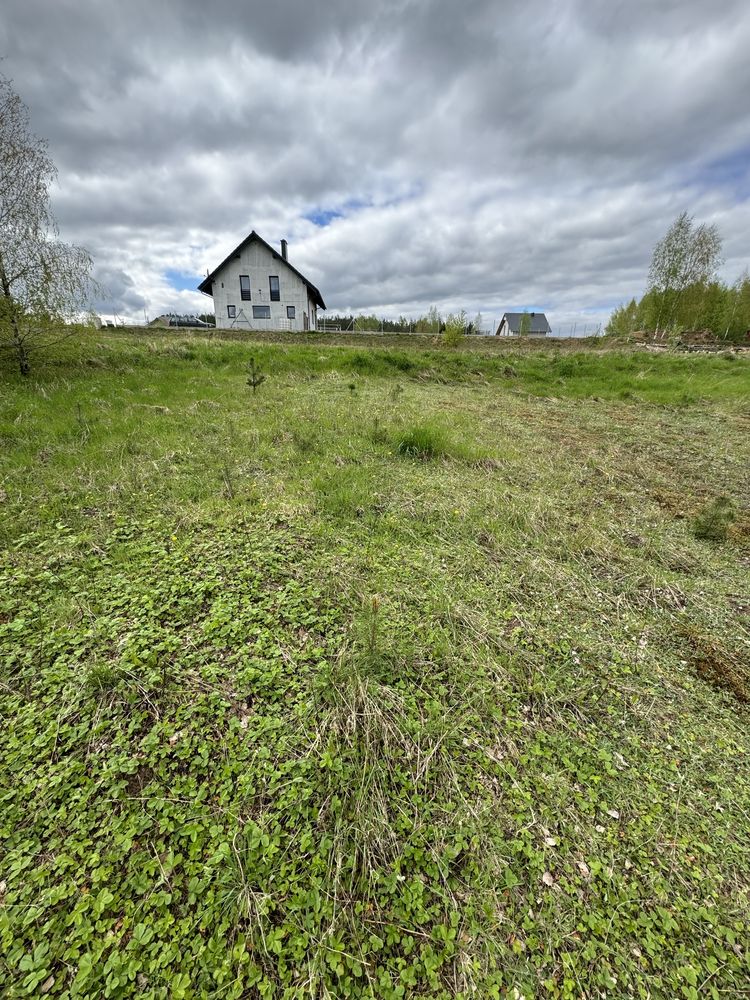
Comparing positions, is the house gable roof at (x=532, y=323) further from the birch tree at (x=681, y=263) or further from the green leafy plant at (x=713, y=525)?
the green leafy plant at (x=713, y=525)

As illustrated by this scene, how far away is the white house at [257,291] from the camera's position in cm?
3575

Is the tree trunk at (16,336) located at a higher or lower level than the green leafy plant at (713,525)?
higher

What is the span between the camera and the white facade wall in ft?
117

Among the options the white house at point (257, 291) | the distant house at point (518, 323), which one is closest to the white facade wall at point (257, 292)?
the white house at point (257, 291)

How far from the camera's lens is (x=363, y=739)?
2.30m

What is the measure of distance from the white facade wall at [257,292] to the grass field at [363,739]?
35.4 m

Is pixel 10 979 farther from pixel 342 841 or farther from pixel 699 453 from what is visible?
pixel 699 453

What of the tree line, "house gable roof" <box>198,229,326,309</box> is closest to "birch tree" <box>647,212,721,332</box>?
the tree line

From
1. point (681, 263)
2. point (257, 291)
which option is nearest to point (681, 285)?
point (681, 263)

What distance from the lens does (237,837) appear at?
6.16 feet

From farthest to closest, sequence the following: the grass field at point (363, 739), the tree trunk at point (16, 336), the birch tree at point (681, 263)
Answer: the birch tree at point (681, 263)
the tree trunk at point (16, 336)
the grass field at point (363, 739)

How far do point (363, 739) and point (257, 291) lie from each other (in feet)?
137

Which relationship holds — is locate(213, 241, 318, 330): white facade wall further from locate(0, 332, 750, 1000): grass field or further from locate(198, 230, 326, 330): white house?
locate(0, 332, 750, 1000): grass field

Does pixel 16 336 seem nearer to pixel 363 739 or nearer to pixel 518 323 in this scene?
pixel 363 739
